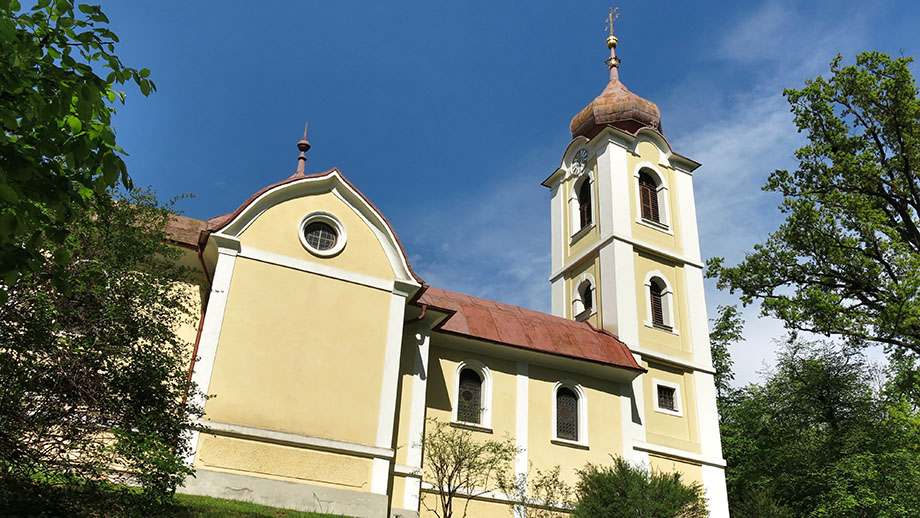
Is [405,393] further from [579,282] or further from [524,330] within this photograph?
[579,282]

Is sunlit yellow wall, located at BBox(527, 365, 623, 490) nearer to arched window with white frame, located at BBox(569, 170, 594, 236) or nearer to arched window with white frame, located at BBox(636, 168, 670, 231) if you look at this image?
arched window with white frame, located at BBox(636, 168, 670, 231)

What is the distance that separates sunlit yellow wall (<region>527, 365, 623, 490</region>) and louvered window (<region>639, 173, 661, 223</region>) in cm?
777

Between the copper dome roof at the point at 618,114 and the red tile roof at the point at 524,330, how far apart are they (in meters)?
9.94

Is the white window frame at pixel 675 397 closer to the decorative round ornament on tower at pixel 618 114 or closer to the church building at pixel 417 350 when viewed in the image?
the church building at pixel 417 350

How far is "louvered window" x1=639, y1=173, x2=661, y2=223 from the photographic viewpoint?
88.6 ft

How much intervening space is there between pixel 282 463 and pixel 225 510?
8.53ft

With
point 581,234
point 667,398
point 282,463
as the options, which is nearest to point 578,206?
point 581,234

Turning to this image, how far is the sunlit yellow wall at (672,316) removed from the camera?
944 inches

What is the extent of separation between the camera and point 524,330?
2138 centimetres

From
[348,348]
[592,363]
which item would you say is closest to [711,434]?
[592,363]

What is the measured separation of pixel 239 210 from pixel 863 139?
16094 mm

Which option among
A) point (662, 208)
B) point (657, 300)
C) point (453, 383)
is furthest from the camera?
point (662, 208)

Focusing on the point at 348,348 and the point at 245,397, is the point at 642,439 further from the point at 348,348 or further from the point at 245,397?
the point at 245,397

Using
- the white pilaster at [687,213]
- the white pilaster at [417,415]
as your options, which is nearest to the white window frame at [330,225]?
the white pilaster at [417,415]
